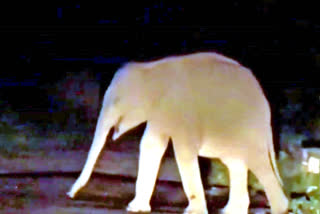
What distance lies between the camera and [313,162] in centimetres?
405

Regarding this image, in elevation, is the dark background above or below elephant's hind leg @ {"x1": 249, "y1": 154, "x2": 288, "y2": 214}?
above

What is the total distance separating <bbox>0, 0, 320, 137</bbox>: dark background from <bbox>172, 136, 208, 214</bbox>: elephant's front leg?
2.61ft

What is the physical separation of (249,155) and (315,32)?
1.20 meters

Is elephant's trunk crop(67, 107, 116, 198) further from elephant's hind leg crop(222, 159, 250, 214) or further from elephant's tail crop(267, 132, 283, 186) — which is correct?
elephant's tail crop(267, 132, 283, 186)

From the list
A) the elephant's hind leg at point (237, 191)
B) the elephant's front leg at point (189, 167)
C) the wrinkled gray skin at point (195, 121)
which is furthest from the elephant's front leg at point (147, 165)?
the elephant's hind leg at point (237, 191)

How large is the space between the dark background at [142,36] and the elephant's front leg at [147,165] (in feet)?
2.15

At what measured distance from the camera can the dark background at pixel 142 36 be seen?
4.11 meters

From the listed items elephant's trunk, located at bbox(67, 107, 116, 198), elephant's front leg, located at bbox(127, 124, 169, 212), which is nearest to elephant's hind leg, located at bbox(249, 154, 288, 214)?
elephant's front leg, located at bbox(127, 124, 169, 212)

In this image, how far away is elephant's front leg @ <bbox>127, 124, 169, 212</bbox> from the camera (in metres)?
3.82

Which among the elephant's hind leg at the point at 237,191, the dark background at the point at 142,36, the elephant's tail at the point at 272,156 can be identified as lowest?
the elephant's hind leg at the point at 237,191

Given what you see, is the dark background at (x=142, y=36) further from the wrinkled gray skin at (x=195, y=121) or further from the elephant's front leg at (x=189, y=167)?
the elephant's front leg at (x=189, y=167)

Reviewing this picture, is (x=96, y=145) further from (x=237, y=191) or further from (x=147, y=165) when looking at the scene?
(x=237, y=191)

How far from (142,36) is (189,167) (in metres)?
1.09

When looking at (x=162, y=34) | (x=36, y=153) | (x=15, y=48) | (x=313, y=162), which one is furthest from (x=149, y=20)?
(x=313, y=162)
